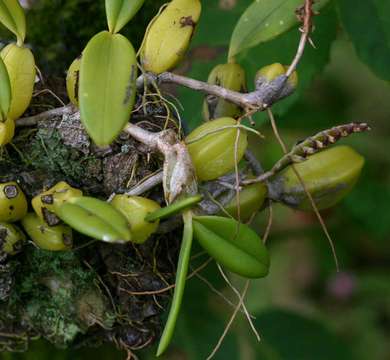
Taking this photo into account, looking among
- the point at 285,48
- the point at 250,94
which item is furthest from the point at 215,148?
the point at 285,48

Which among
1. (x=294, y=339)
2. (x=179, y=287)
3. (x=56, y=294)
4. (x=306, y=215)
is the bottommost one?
(x=306, y=215)

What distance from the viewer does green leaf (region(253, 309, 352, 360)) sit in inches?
55.3

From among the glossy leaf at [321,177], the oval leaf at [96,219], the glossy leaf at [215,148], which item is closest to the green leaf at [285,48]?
the glossy leaf at [321,177]

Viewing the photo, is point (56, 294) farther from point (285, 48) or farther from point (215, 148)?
point (285, 48)

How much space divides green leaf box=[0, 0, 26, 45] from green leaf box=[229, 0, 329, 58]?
7.8 inches

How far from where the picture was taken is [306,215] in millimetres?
1999

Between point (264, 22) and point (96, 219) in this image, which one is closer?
point (96, 219)

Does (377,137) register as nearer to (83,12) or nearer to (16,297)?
(83,12)

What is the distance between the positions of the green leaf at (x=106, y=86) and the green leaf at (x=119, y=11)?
2 centimetres

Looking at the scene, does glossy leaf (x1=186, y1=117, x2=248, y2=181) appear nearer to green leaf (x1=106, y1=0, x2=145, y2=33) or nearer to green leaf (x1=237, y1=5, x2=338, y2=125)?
green leaf (x1=106, y1=0, x2=145, y2=33)

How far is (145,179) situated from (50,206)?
0.09 metres

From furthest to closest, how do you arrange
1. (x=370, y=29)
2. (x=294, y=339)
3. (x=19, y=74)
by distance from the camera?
(x=294, y=339) < (x=370, y=29) < (x=19, y=74)

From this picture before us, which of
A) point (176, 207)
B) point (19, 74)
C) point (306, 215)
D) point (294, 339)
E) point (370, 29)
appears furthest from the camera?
point (306, 215)

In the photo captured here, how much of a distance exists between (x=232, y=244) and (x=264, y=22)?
0.23 m
